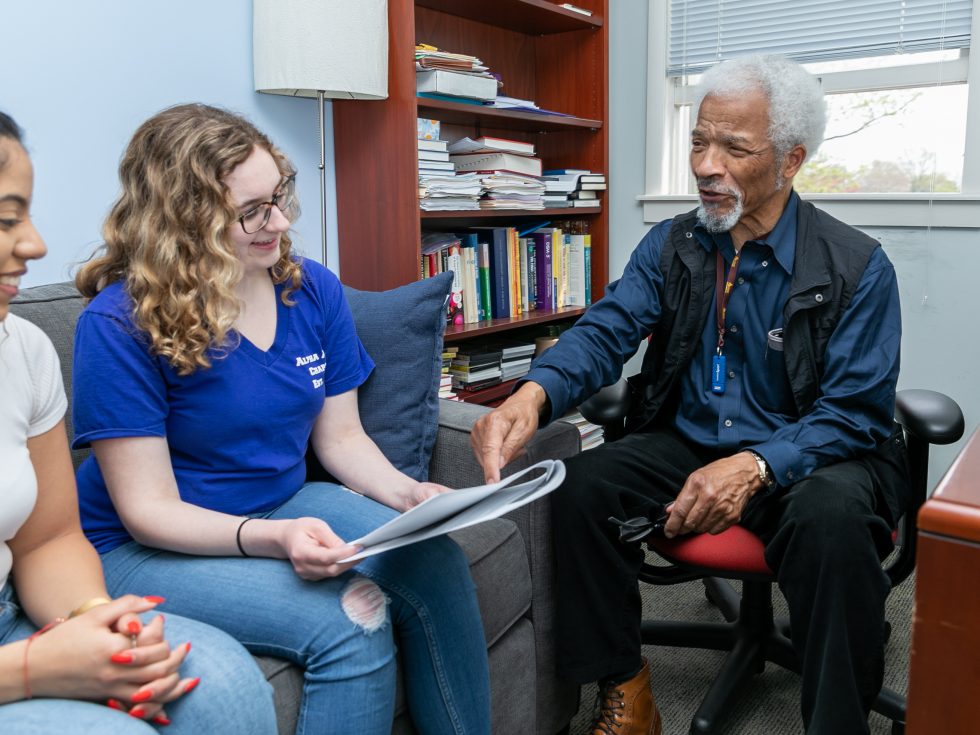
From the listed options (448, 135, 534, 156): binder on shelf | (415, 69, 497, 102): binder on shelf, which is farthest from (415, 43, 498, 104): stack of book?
(448, 135, 534, 156): binder on shelf

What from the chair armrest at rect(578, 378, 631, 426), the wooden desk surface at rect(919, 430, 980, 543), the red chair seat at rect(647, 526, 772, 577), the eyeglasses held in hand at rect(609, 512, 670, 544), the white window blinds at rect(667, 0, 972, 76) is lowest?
the red chair seat at rect(647, 526, 772, 577)

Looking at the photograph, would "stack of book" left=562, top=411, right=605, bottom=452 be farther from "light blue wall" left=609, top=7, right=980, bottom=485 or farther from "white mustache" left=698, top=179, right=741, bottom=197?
"white mustache" left=698, top=179, right=741, bottom=197

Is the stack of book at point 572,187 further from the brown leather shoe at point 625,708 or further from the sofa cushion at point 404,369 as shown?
the brown leather shoe at point 625,708

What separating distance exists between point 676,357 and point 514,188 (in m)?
1.07

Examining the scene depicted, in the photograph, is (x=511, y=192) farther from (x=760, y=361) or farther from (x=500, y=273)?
(x=760, y=361)

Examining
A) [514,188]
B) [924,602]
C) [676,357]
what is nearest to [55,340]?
[676,357]

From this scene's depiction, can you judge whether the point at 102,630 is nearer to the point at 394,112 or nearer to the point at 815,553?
the point at 815,553

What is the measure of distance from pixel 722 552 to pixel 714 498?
117mm

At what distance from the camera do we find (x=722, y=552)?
152 centimetres

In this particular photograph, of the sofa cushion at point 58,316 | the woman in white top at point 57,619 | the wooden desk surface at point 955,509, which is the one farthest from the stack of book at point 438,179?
the wooden desk surface at point 955,509

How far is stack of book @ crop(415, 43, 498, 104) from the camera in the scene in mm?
2320

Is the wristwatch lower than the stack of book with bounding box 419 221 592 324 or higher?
lower

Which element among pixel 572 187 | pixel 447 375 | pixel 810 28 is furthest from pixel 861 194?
pixel 447 375

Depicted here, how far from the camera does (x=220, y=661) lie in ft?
3.30
